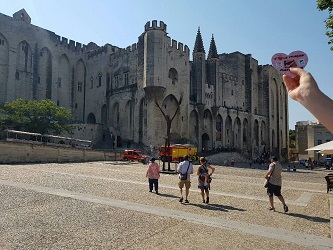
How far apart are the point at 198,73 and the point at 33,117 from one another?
→ 24720 millimetres

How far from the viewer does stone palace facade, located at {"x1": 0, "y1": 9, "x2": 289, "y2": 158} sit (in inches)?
1604

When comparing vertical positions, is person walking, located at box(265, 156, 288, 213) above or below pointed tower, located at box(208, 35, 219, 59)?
below

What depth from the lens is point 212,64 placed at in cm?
5334

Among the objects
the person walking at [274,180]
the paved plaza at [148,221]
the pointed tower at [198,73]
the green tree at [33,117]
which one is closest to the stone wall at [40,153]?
the green tree at [33,117]

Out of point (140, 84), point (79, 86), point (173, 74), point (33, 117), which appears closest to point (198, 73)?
point (173, 74)

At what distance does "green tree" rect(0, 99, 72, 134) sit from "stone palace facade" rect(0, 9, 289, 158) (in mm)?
6993

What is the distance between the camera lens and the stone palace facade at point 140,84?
4075 cm

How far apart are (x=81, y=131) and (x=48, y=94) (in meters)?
9.08

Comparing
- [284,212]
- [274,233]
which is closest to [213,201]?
[284,212]

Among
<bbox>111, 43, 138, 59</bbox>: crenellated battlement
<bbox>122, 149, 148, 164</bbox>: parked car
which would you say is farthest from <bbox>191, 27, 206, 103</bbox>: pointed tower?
<bbox>122, 149, 148, 164</bbox>: parked car

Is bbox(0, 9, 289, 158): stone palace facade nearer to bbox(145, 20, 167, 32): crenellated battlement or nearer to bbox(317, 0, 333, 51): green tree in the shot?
bbox(145, 20, 167, 32): crenellated battlement

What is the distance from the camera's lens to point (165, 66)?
40.9 metres

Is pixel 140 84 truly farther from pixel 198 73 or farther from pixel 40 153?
pixel 40 153

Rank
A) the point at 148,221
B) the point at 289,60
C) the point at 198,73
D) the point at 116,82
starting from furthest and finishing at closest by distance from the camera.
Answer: the point at 198,73 < the point at 116,82 < the point at 148,221 < the point at 289,60
